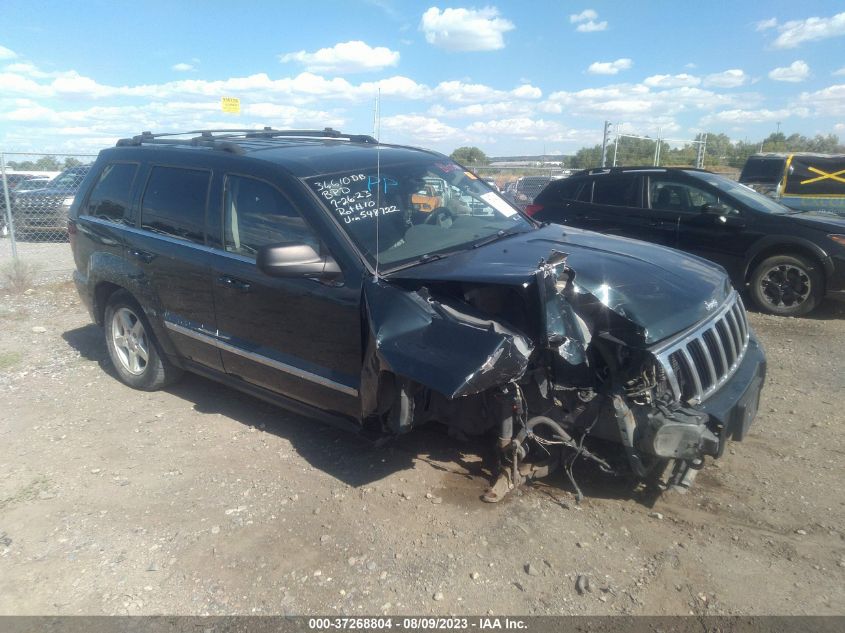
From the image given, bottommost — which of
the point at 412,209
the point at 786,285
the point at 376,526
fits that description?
the point at 376,526

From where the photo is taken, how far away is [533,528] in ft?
10.8

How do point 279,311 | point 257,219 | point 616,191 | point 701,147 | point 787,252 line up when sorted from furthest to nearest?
point 701,147
point 616,191
point 787,252
point 257,219
point 279,311

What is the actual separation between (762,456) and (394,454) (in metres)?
2.28

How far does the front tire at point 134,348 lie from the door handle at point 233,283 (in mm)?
1261

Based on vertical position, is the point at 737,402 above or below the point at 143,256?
below

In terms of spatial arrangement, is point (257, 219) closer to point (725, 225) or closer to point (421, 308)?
point (421, 308)

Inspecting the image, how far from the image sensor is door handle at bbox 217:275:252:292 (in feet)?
13.3

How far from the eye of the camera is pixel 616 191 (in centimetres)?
838

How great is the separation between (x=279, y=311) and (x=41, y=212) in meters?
10.9

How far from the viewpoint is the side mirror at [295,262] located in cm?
338

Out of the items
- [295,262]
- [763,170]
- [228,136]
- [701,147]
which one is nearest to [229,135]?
[228,136]

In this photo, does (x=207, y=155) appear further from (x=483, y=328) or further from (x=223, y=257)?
(x=483, y=328)

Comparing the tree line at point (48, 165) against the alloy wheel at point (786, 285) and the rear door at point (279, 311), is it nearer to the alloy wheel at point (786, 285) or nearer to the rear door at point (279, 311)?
the rear door at point (279, 311)

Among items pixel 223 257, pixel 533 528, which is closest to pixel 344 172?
pixel 223 257
